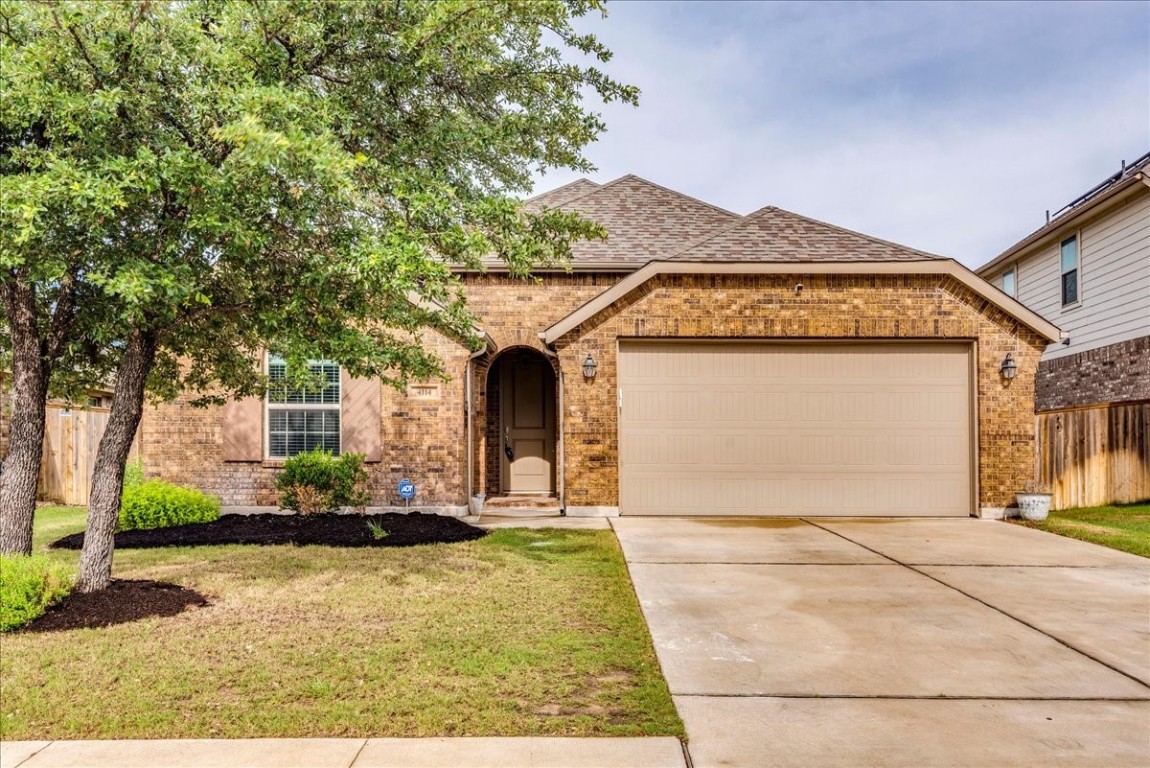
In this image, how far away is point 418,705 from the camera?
3.28 metres

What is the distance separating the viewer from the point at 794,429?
33.2 ft

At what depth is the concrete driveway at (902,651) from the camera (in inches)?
119

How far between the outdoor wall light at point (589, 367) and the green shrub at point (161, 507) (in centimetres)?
544

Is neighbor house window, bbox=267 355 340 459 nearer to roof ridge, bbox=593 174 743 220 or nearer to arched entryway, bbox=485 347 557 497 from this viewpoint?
arched entryway, bbox=485 347 557 497

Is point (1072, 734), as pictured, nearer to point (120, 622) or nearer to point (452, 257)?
point (452, 257)

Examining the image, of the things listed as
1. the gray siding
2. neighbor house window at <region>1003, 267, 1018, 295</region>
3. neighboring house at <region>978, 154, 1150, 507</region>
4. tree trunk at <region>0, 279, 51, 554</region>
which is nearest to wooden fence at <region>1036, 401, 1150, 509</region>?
neighboring house at <region>978, 154, 1150, 507</region>

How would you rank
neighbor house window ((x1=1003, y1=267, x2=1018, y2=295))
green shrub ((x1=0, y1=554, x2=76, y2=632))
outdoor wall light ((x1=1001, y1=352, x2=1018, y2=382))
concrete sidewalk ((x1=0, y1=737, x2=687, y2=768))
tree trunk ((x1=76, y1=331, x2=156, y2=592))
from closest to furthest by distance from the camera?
concrete sidewalk ((x1=0, y1=737, x2=687, y2=768)), green shrub ((x1=0, y1=554, x2=76, y2=632)), tree trunk ((x1=76, y1=331, x2=156, y2=592)), outdoor wall light ((x1=1001, y1=352, x2=1018, y2=382)), neighbor house window ((x1=1003, y1=267, x2=1018, y2=295))

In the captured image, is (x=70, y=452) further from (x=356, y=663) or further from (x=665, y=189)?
(x=665, y=189)

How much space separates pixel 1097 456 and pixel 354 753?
40.5ft

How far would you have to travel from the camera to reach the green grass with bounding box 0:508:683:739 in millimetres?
3121

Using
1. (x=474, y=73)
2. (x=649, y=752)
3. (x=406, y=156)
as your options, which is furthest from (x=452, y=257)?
(x=649, y=752)

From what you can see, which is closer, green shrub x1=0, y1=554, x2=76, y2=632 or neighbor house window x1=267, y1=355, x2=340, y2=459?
green shrub x1=0, y1=554, x2=76, y2=632

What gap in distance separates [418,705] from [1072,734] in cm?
305

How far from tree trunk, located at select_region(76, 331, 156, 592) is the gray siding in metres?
14.9
